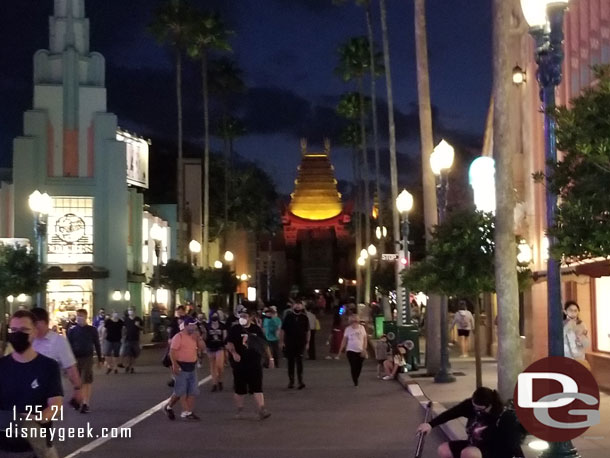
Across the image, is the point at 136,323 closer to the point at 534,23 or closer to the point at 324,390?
the point at 324,390

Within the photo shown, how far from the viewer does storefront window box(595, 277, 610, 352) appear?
63.9 feet

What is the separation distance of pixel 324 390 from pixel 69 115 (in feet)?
A: 103

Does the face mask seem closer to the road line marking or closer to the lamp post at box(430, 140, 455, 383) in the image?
the road line marking

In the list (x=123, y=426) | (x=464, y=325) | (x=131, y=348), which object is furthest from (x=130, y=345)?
(x=123, y=426)

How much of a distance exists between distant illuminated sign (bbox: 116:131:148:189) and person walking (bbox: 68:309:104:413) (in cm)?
3335

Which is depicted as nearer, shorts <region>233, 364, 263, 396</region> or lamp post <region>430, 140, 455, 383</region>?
shorts <region>233, 364, 263, 396</region>

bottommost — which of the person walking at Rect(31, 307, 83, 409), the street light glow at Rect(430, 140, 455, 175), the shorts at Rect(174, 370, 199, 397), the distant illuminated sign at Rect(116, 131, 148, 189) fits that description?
the shorts at Rect(174, 370, 199, 397)

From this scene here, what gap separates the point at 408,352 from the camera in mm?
25656

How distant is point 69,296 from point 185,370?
34.1m

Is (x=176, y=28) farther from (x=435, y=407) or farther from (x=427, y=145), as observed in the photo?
(x=435, y=407)

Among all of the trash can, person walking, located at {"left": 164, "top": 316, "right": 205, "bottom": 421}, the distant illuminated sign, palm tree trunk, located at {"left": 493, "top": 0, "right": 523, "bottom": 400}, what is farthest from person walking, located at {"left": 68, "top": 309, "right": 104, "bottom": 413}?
the distant illuminated sign

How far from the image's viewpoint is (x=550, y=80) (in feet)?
32.7

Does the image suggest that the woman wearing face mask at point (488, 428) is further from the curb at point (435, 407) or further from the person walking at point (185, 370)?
the person walking at point (185, 370)

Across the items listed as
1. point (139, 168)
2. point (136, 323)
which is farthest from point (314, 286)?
point (136, 323)
